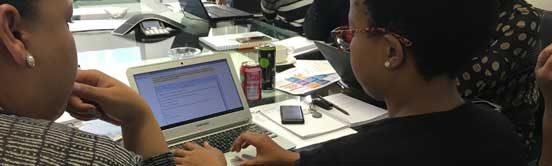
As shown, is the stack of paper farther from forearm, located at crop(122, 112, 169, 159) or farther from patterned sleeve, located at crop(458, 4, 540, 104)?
forearm, located at crop(122, 112, 169, 159)

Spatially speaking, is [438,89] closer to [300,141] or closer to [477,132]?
[477,132]

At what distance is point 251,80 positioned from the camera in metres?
1.68

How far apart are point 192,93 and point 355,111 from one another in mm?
510

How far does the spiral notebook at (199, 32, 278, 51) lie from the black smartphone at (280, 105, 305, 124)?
26.5 inches

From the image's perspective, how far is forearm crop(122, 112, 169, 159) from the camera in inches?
45.7

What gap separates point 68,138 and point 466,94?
128cm

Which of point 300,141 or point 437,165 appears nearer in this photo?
point 437,165

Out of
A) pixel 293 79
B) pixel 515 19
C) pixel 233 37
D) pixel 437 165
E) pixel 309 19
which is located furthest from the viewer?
pixel 309 19

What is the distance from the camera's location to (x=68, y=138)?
70cm

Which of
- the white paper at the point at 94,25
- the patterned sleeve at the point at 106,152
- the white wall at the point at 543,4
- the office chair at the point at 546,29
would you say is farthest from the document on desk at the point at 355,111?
the white wall at the point at 543,4

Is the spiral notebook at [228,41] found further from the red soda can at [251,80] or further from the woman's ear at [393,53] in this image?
the woman's ear at [393,53]

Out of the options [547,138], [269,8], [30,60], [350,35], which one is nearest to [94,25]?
[269,8]

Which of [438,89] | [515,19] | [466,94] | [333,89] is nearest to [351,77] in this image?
[333,89]

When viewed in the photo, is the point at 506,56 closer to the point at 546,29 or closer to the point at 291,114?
the point at 546,29
